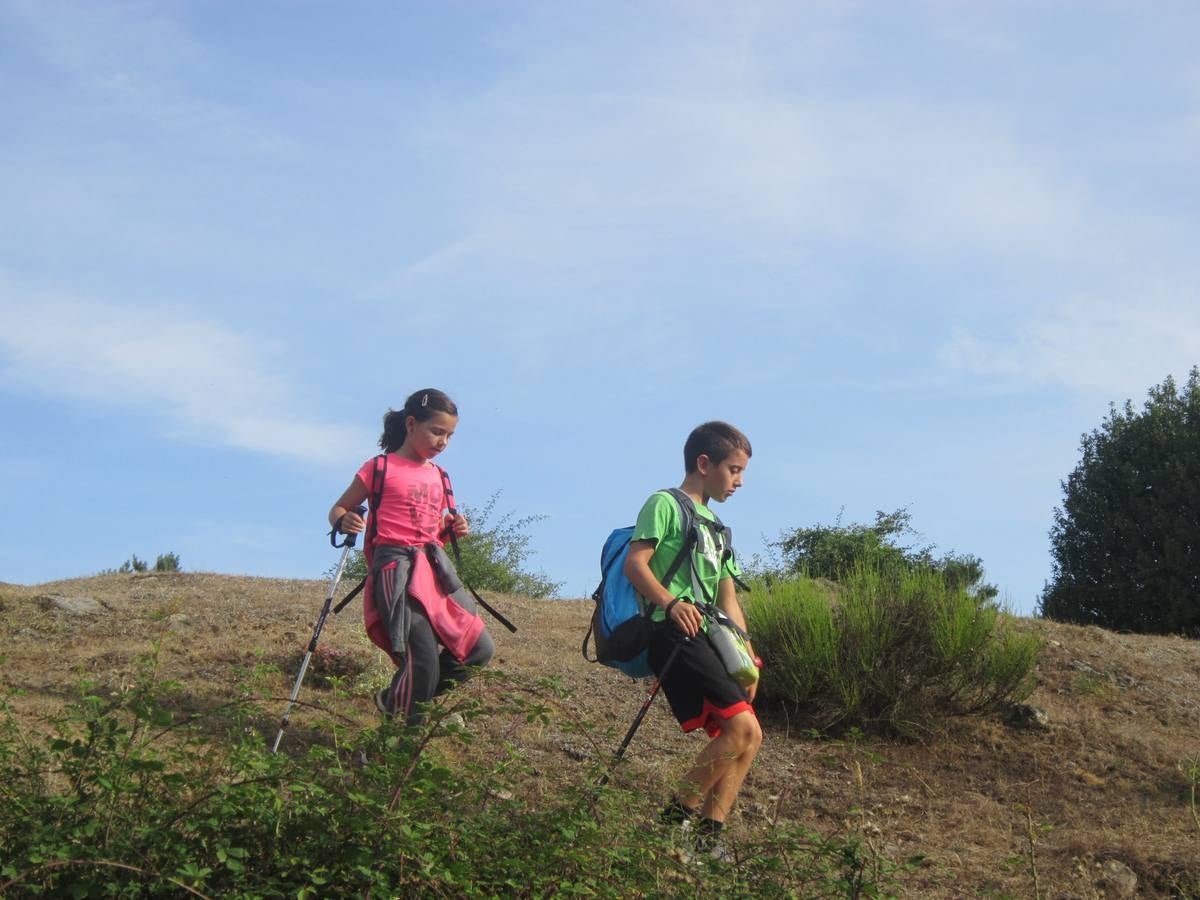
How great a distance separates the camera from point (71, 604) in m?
9.09

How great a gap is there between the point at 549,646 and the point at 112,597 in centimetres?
334

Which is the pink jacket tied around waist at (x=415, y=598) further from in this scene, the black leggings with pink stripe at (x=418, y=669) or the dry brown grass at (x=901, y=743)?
the dry brown grass at (x=901, y=743)

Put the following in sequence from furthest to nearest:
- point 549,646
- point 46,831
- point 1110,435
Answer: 1. point 1110,435
2. point 549,646
3. point 46,831

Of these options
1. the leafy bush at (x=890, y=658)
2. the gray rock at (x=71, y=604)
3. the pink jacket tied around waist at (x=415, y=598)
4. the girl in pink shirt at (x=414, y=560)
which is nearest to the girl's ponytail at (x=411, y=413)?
the girl in pink shirt at (x=414, y=560)

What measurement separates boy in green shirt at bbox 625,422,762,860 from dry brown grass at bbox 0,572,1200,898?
25cm

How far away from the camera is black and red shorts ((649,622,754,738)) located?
485cm

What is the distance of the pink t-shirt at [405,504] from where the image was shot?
5.79 metres

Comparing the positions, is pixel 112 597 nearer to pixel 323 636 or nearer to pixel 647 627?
pixel 323 636

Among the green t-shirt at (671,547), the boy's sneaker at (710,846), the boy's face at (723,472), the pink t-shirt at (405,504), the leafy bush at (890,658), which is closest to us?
the boy's sneaker at (710,846)

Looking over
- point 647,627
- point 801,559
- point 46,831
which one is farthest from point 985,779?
point 801,559

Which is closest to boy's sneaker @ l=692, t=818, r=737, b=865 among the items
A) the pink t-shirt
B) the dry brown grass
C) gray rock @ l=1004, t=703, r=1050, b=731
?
the dry brown grass

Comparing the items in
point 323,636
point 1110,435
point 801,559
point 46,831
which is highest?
point 1110,435

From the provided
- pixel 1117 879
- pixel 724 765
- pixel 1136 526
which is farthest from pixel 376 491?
pixel 1136 526

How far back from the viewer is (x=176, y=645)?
823 centimetres
